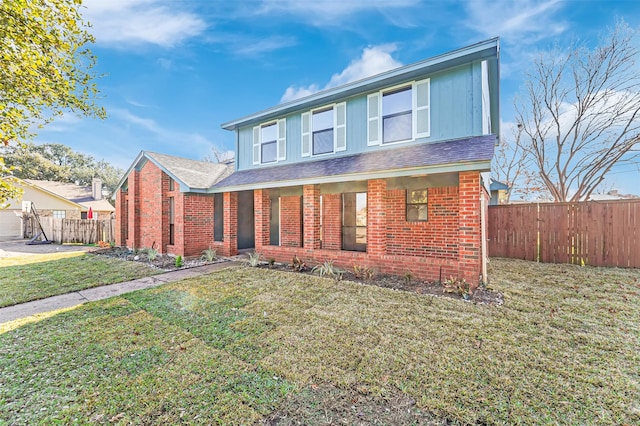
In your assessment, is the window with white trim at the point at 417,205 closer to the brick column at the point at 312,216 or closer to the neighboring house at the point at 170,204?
the brick column at the point at 312,216

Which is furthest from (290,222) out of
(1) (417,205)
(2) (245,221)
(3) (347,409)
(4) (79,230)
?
(4) (79,230)

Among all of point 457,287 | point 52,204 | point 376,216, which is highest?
point 52,204

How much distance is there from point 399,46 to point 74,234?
71.9 feet

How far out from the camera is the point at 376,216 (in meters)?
7.11

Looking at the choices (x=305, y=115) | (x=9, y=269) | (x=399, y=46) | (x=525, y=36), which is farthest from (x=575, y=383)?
(x=525, y=36)

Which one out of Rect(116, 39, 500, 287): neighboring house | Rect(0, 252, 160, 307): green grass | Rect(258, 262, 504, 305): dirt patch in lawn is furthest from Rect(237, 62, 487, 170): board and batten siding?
Rect(0, 252, 160, 307): green grass

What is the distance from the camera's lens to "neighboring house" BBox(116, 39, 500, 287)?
21.0ft

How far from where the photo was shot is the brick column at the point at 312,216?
8.39 meters

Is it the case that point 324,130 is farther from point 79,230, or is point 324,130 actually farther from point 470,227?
point 79,230

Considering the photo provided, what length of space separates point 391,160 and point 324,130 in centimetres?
362

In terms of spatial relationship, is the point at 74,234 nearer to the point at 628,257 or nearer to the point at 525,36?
the point at 628,257

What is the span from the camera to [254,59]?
14445mm

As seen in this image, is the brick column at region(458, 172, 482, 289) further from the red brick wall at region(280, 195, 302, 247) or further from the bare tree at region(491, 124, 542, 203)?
the bare tree at region(491, 124, 542, 203)

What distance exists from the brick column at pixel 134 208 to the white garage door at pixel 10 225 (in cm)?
1831
